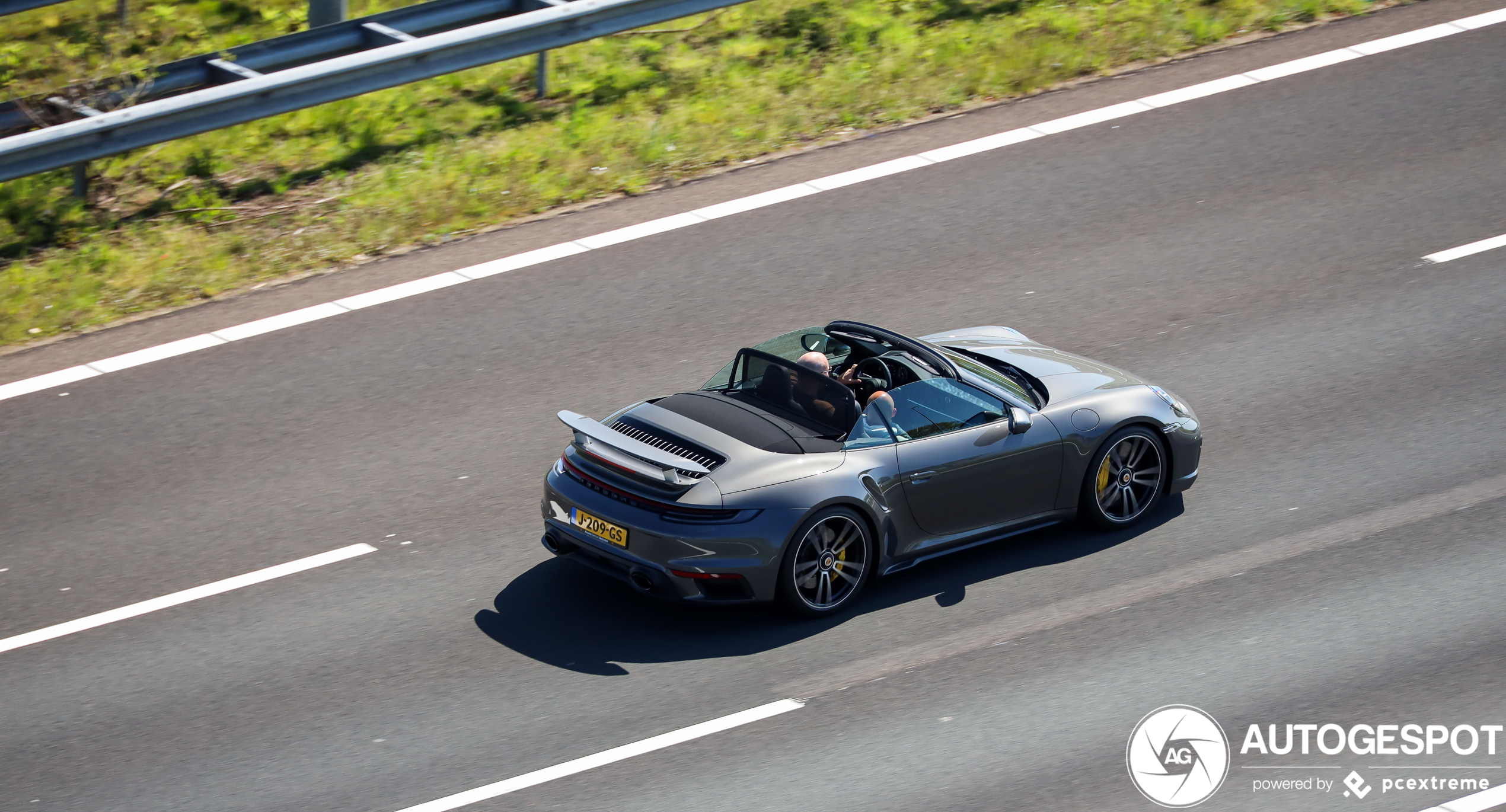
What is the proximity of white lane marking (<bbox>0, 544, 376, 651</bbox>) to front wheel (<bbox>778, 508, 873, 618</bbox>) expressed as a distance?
2.52 meters

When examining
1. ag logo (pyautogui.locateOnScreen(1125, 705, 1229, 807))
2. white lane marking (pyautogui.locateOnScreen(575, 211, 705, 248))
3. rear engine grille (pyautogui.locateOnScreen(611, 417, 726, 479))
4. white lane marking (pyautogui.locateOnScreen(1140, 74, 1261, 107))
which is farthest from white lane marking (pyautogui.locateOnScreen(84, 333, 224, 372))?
white lane marking (pyautogui.locateOnScreen(1140, 74, 1261, 107))

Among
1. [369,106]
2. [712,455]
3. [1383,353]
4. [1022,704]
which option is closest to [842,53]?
[369,106]

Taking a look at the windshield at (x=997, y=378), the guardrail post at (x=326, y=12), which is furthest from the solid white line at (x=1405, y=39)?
the guardrail post at (x=326, y=12)

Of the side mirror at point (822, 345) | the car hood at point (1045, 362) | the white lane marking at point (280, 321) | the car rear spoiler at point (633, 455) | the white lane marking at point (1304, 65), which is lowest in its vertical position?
the white lane marking at point (280, 321)

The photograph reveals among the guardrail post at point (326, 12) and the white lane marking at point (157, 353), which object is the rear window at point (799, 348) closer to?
the white lane marking at point (157, 353)

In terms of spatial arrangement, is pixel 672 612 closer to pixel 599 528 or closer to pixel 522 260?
pixel 599 528

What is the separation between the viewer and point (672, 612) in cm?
866

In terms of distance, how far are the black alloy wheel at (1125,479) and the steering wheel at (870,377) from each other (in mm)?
1221

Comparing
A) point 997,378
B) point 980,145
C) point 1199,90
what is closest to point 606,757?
point 997,378

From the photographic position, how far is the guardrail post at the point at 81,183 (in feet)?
42.8

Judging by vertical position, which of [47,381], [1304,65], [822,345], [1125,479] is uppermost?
[1304,65]

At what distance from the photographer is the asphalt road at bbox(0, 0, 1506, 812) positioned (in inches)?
296

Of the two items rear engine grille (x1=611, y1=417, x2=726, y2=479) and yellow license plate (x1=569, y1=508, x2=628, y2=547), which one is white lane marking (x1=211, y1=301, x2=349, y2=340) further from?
yellow license plate (x1=569, y1=508, x2=628, y2=547)

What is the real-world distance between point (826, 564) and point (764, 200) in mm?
5216
